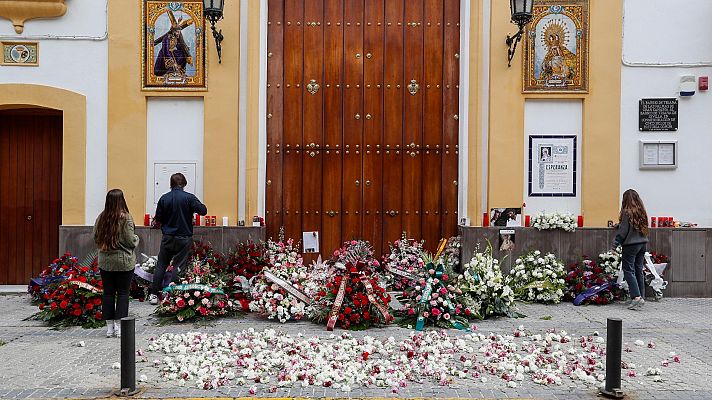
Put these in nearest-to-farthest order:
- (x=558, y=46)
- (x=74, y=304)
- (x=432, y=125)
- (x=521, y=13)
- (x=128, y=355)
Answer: (x=128, y=355) < (x=74, y=304) < (x=521, y=13) < (x=558, y=46) < (x=432, y=125)

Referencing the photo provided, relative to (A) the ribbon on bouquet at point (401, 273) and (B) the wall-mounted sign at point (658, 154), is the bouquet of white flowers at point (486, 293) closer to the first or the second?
(A) the ribbon on bouquet at point (401, 273)

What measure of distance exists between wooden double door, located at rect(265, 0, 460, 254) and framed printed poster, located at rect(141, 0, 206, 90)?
3.81 ft

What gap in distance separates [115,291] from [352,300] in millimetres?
2801

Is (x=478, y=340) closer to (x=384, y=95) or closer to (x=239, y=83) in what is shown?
(x=384, y=95)

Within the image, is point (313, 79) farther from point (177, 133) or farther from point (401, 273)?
point (401, 273)

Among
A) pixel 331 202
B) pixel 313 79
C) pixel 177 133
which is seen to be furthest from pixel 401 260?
pixel 177 133

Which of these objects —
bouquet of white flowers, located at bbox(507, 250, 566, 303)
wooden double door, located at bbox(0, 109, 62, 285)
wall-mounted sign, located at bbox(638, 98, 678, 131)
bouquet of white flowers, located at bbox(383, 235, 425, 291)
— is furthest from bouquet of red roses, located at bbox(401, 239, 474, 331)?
wooden double door, located at bbox(0, 109, 62, 285)

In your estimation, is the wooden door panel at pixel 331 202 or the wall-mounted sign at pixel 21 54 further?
the wooden door panel at pixel 331 202

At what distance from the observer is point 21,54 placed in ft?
36.0

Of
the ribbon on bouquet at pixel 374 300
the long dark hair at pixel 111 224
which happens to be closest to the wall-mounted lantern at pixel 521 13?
the ribbon on bouquet at pixel 374 300

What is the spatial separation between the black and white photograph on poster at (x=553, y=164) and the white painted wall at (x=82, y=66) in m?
6.93

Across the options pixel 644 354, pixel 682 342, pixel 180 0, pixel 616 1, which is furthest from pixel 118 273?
pixel 616 1

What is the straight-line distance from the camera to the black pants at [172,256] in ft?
32.2

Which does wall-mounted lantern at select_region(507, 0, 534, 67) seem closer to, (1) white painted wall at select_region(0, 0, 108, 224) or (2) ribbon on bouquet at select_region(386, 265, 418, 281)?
(2) ribbon on bouquet at select_region(386, 265, 418, 281)
